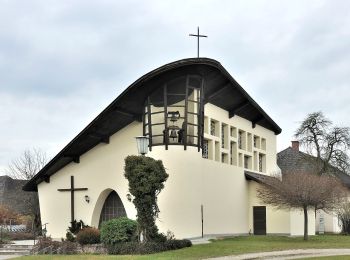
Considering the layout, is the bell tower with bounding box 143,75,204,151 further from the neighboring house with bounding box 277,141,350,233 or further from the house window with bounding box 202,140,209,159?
the neighboring house with bounding box 277,141,350,233

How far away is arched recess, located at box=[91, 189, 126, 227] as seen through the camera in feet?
102

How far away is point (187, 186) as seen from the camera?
27.0m

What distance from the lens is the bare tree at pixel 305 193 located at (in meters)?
27.3

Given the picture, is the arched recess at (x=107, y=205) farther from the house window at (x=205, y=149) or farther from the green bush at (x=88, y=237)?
the green bush at (x=88, y=237)

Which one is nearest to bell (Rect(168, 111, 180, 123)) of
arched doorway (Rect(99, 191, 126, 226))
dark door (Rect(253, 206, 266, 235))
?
arched doorway (Rect(99, 191, 126, 226))

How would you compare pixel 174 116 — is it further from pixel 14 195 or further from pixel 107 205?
pixel 14 195

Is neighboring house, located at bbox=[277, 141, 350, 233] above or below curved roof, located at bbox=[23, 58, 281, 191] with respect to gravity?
below

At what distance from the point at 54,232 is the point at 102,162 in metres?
5.12

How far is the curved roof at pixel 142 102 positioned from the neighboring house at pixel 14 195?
15.1m

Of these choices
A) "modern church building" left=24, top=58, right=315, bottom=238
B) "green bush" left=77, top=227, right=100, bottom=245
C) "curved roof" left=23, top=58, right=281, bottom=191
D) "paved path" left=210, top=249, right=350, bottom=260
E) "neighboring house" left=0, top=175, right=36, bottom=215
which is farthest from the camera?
"neighboring house" left=0, top=175, right=36, bottom=215

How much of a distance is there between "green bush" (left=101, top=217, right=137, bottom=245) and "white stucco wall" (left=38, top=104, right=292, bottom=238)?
4.19 meters

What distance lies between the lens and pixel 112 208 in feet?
102

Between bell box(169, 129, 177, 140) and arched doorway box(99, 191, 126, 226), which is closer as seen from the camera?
bell box(169, 129, 177, 140)

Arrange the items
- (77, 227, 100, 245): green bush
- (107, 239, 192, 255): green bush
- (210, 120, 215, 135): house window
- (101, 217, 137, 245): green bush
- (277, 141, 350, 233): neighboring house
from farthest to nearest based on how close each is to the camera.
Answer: (277, 141, 350, 233): neighboring house, (210, 120, 215, 135): house window, (77, 227, 100, 245): green bush, (101, 217, 137, 245): green bush, (107, 239, 192, 255): green bush
